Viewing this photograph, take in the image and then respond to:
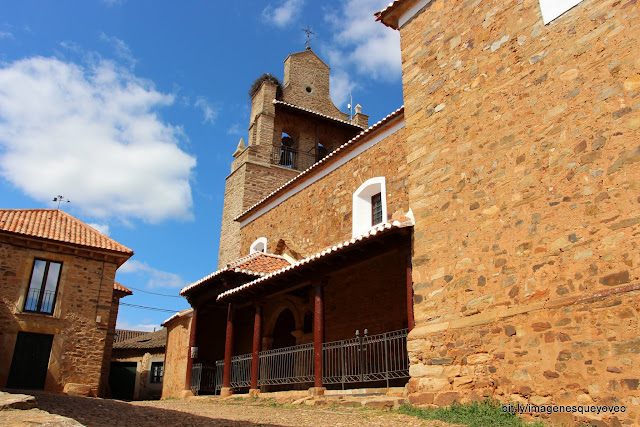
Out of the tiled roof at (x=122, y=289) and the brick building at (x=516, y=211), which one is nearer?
the brick building at (x=516, y=211)

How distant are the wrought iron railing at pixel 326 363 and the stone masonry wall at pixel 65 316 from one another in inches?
162

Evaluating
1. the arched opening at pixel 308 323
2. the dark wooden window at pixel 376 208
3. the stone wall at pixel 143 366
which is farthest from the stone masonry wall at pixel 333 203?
the stone wall at pixel 143 366

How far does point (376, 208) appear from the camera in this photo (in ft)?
40.8

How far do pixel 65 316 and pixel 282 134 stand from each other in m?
12.0

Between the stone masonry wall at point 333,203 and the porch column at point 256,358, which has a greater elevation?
the stone masonry wall at point 333,203

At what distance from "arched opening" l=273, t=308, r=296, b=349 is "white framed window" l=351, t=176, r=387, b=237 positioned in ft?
10.9

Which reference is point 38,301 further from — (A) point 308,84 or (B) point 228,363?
(A) point 308,84

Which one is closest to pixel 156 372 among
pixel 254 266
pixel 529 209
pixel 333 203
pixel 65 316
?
pixel 65 316

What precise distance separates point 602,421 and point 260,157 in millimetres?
17740

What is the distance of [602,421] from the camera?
203 inches

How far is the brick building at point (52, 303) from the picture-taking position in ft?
47.8

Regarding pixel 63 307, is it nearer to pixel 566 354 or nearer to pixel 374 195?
pixel 374 195

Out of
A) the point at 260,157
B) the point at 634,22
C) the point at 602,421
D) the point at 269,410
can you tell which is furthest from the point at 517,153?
the point at 260,157

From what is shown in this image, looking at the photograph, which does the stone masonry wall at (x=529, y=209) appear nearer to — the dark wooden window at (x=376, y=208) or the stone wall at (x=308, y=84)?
the dark wooden window at (x=376, y=208)
